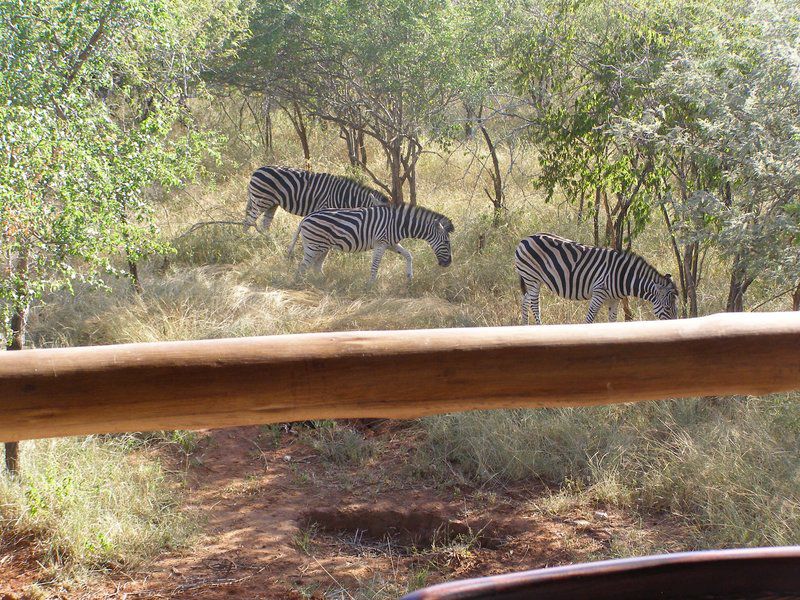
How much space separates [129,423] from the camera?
4.89 ft

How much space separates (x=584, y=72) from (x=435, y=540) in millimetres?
5771

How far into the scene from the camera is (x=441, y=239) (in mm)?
9406

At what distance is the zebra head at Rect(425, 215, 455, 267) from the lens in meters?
9.41

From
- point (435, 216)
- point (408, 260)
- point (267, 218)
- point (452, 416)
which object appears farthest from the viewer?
point (267, 218)

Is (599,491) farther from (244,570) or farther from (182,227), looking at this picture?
(182,227)

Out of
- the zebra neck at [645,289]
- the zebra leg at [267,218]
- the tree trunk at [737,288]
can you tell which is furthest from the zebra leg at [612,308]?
the zebra leg at [267,218]

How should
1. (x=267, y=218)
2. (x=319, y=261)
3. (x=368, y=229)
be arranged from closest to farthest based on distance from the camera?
(x=368, y=229) < (x=319, y=261) < (x=267, y=218)

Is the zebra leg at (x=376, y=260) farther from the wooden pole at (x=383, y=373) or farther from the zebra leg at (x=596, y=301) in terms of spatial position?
the wooden pole at (x=383, y=373)

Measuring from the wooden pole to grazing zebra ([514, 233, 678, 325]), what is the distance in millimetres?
5534

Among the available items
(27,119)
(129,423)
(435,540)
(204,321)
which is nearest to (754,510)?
(435,540)

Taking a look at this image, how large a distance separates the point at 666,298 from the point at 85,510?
15.8 feet

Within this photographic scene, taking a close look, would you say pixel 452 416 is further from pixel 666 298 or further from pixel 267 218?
pixel 267 218

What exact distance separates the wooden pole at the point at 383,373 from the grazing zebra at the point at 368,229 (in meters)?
7.86

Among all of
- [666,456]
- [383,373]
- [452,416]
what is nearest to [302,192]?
[452,416]
